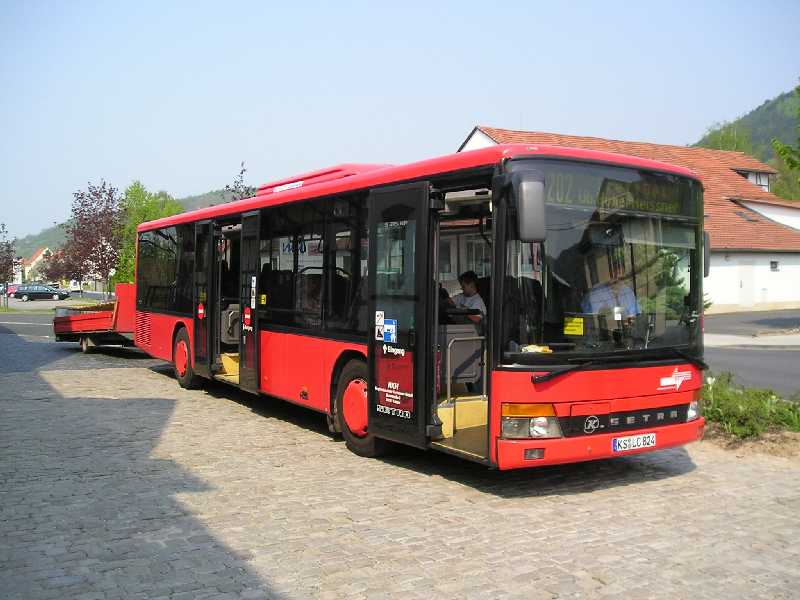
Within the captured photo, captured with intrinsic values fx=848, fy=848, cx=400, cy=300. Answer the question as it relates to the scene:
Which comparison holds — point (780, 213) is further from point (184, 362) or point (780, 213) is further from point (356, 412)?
point (356, 412)

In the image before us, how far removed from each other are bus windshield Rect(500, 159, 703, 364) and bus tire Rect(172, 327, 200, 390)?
851cm

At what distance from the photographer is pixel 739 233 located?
45188mm

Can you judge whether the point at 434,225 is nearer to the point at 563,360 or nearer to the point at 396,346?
the point at 396,346

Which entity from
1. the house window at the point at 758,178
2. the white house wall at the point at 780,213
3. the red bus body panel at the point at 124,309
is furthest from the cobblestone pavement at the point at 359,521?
the house window at the point at 758,178

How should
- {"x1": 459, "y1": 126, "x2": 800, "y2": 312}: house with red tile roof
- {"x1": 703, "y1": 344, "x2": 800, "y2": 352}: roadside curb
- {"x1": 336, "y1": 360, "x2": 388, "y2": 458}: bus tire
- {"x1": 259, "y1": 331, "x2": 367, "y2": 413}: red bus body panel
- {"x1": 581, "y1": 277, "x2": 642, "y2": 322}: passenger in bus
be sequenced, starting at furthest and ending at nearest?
{"x1": 459, "y1": 126, "x2": 800, "y2": 312}: house with red tile roof → {"x1": 703, "y1": 344, "x2": 800, "y2": 352}: roadside curb → {"x1": 259, "y1": 331, "x2": 367, "y2": 413}: red bus body panel → {"x1": 336, "y1": 360, "x2": 388, "y2": 458}: bus tire → {"x1": 581, "y1": 277, "x2": 642, "y2": 322}: passenger in bus

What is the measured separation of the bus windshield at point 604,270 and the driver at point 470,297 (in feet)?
4.44

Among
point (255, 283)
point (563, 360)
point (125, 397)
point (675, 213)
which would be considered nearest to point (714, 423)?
point (675, 213)

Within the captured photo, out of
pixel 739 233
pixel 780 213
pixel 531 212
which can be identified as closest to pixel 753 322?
pixel 739 233

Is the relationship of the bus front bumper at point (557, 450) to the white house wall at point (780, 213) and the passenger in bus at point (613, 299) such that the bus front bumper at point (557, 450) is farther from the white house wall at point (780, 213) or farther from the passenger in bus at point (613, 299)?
the white house wall at point (780, 213)

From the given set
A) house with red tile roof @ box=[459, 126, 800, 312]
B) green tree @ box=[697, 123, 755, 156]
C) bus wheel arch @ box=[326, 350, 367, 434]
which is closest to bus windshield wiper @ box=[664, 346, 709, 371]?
bus wheel arch @ box=[326, 350, 367, 434]

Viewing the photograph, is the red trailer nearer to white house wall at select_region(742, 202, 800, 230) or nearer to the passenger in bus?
the passenger in bus

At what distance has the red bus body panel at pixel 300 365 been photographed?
9688 mm

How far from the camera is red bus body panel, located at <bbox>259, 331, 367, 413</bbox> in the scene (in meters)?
9.69

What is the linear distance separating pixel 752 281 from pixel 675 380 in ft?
129
